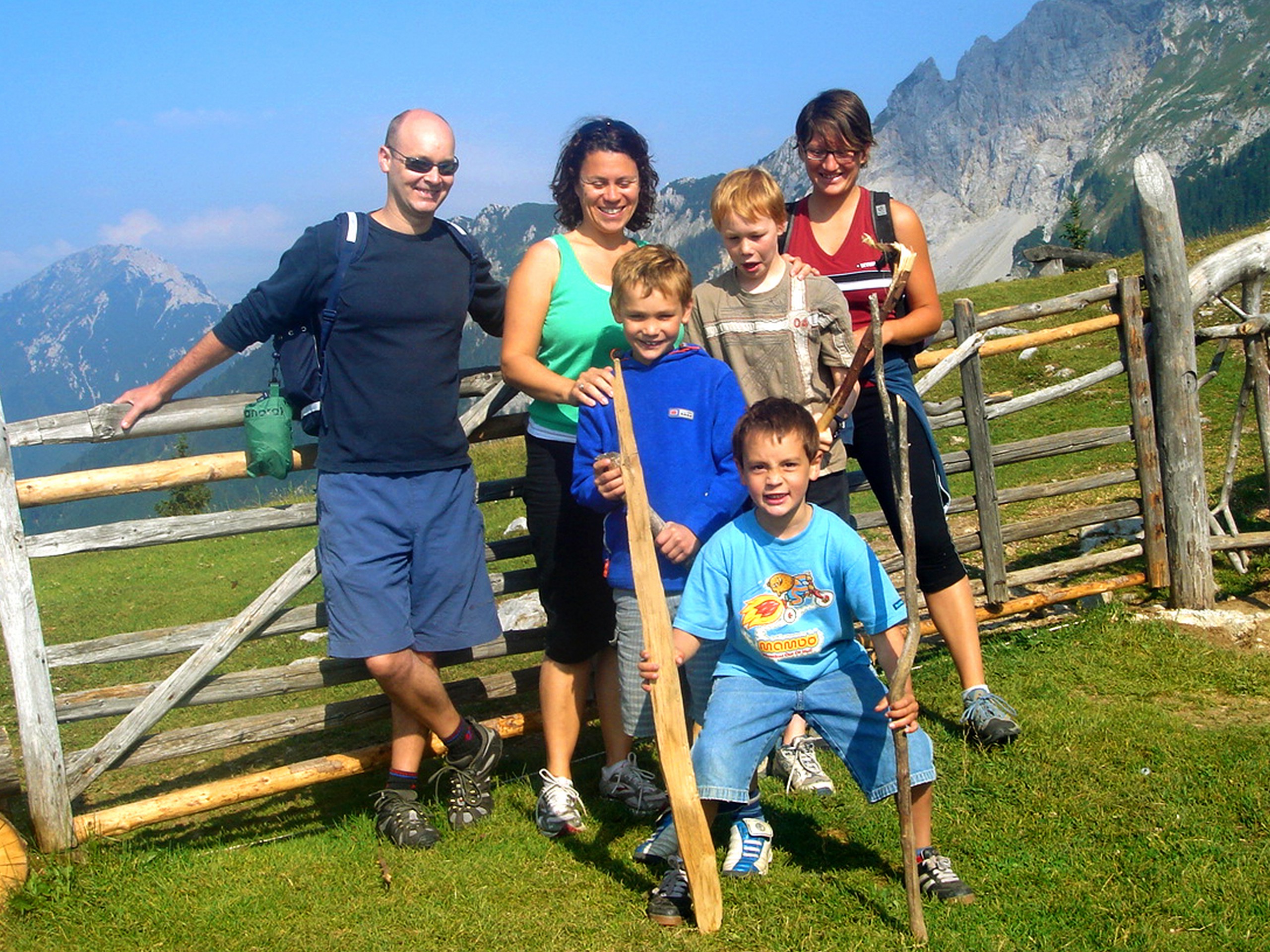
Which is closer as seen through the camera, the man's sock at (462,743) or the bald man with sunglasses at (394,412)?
the bald man with sunglasses at (394,412)

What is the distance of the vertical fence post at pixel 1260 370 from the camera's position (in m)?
6.38

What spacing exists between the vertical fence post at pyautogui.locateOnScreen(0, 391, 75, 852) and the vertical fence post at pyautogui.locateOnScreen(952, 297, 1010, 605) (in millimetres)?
4559

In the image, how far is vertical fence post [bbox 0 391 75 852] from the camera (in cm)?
401

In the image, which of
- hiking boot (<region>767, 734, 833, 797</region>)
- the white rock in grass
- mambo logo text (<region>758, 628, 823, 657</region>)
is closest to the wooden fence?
hiking boot (<region>767, 734, 833, 797</region>)

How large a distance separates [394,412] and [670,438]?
41.6 inches

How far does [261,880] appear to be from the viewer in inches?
159

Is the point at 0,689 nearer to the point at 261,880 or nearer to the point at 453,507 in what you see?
the point at 261,880

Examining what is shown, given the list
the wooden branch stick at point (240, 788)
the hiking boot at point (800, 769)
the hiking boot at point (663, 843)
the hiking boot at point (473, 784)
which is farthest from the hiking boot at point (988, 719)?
the hiking boot at point (473, 784)

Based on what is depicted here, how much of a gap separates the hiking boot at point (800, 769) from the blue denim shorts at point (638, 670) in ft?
2.09

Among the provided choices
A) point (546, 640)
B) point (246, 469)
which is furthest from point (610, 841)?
point (246, 469)

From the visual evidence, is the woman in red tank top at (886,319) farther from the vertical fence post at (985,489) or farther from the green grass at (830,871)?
the vertical fence post at (985,489)

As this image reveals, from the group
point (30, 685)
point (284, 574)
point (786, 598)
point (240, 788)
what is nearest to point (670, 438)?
point (786, 598)

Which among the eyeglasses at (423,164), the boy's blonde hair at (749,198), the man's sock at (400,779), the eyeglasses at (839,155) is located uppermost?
the eyeglasses at (423,164)

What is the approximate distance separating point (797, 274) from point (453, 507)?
63.1 inches
